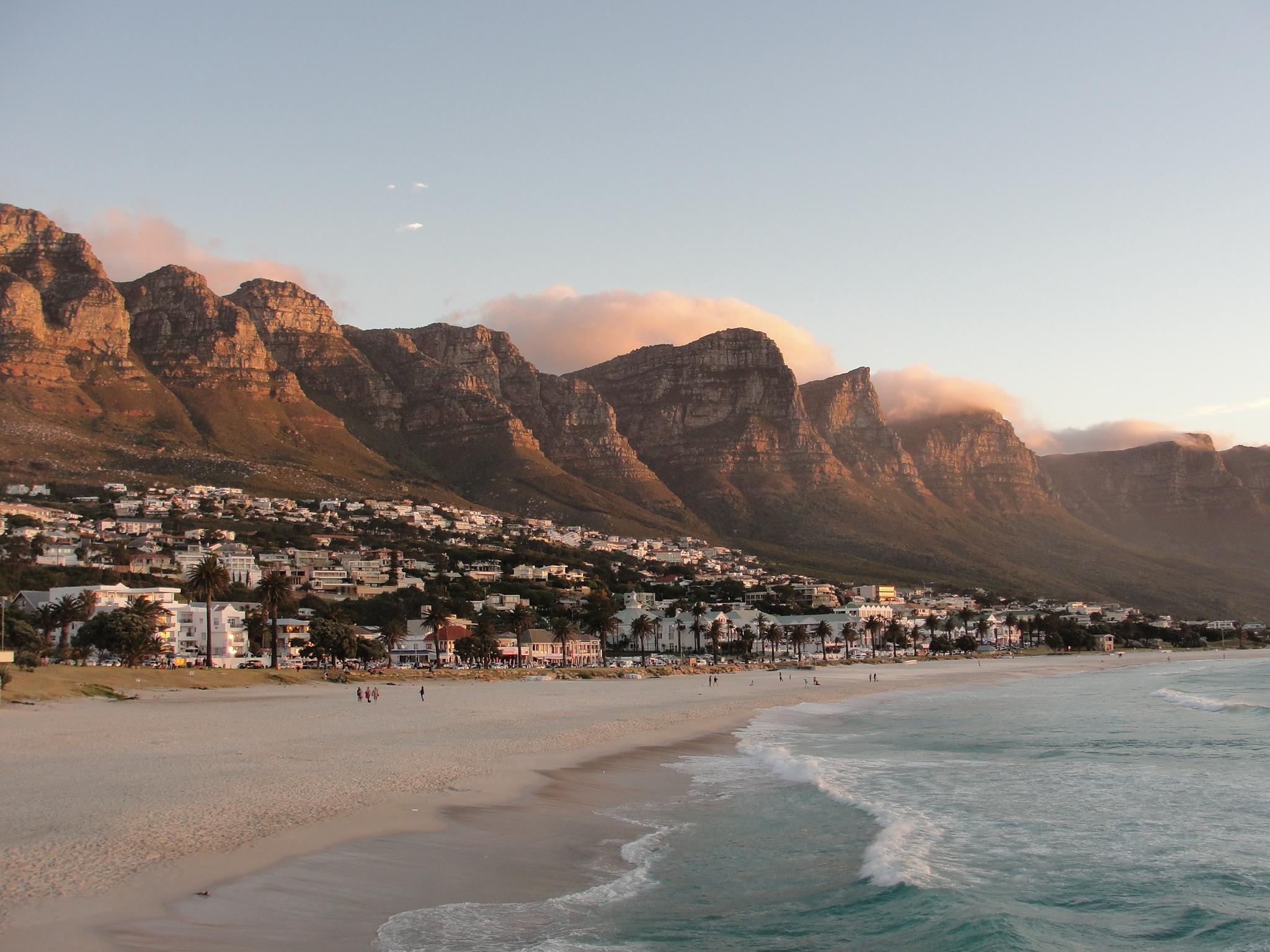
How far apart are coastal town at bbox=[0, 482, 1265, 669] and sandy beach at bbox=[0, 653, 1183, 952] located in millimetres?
25505

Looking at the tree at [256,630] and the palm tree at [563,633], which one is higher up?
the tree at [256,630]

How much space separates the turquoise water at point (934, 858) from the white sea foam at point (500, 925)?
0.13 feet

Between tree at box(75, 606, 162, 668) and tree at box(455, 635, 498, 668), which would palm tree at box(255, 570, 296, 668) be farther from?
tree at box(455, 635, 498, 668)

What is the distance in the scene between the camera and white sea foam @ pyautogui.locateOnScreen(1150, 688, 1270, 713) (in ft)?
166

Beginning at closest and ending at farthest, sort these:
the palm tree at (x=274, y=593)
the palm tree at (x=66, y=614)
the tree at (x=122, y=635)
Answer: the tree at (x=122, y=635) < the palm tree at (x=66, y=614) < the palm tree at (x=274, y=593)

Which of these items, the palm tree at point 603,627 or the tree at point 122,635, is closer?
the tree at point 122,635

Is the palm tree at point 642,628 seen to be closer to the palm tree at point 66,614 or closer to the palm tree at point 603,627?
the palm tree at point 603,627

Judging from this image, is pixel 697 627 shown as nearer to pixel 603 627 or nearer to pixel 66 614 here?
pixel 603 627

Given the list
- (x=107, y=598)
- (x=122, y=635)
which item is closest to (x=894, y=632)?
(x=107, y=598)

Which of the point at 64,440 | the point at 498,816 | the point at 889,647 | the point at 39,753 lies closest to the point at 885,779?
the point at 498,816

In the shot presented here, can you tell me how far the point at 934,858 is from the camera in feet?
60.9

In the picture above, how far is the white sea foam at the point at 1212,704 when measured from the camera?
50.6 metres

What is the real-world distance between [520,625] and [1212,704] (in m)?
68.0

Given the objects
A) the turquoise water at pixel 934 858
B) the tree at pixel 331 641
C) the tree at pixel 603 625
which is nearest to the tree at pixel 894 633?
the tree at pixel 603 625
